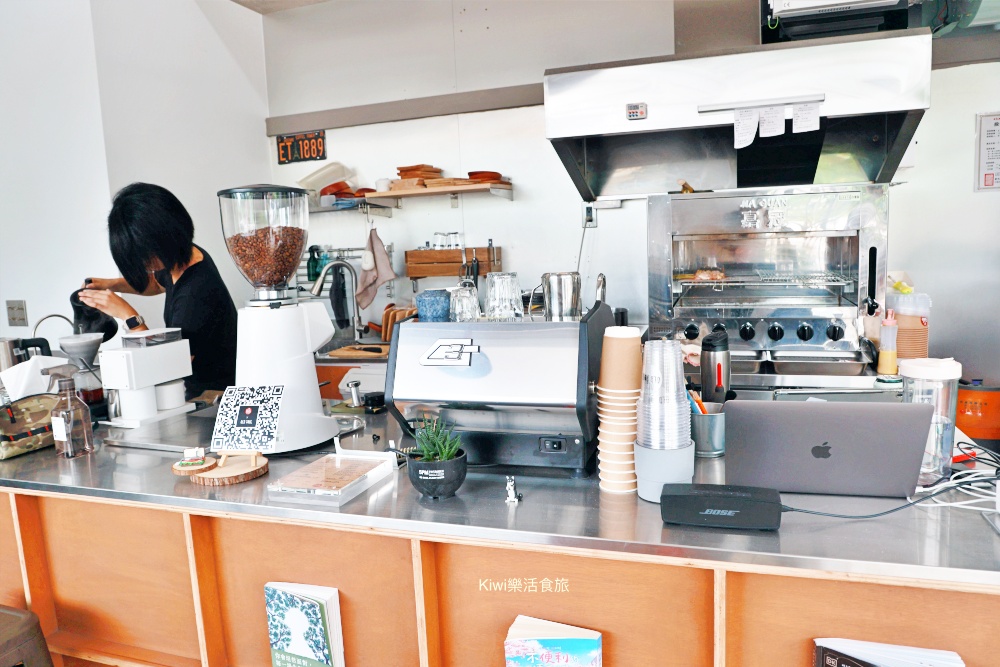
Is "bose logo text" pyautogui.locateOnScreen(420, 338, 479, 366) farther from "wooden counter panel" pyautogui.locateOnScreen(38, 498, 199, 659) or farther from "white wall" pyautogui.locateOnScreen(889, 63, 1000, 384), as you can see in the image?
"white wall" pyautogui.locateOnScreen(889, 63, 1000, 384)

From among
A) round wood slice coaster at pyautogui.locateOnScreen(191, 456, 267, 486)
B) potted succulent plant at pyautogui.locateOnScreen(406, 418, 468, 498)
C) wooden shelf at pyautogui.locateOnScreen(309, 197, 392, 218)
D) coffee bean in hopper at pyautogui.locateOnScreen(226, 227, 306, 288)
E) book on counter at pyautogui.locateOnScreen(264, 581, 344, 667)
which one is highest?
wooden shelf at pyautogui.locateOnScreen(309, 197, 392, 218)

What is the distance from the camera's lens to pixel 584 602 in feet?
4.30

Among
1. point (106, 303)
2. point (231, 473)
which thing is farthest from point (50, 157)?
point (231, 473)

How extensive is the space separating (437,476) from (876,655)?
0.82 meters

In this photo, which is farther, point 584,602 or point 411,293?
point 411,293

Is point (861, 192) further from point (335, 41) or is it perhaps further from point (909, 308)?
point (335, 41)

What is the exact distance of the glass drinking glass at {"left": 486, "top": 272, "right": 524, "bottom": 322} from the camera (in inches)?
65.2

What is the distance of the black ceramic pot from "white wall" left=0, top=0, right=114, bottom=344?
2665 mm

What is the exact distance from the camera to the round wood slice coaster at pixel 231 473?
61.6 inches

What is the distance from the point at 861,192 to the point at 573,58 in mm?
1705

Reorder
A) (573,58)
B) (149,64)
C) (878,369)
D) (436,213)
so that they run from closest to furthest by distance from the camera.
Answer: (878,369)
(149,64)
(573,58)
(436,213)

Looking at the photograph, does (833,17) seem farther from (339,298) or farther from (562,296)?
(339,298)

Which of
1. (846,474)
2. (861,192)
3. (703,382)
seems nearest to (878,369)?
(861,192)

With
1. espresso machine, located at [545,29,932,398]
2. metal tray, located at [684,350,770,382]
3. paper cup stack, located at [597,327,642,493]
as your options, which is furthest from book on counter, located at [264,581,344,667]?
metal tray, located at [684,350,770,382]
